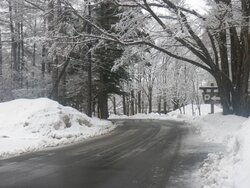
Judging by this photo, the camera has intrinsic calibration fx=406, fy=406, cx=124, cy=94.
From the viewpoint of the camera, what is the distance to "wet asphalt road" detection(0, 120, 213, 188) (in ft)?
28.5

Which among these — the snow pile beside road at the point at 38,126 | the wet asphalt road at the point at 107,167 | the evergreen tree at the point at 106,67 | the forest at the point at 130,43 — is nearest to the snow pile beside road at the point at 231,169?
the wet asphalt road at the point at 107,167

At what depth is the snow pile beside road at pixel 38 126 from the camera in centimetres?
1572

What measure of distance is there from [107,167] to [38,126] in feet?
27.6

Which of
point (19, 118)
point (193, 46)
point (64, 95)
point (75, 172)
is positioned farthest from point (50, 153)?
point (64, 95)

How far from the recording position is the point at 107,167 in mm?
10578

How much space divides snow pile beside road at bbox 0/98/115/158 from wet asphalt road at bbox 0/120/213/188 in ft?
5.25

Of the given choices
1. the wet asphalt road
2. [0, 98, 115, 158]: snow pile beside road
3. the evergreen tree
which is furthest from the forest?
the wet asphalt road

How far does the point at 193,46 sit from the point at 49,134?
32.6 feet

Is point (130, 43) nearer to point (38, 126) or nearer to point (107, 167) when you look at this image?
point (38, 126)

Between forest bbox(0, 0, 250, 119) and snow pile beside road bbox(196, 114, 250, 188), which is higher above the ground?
forest bbox(0, 0, 250, 119)

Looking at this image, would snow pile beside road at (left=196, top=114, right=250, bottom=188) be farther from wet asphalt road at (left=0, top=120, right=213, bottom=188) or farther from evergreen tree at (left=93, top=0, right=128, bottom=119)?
evergreen tree at (left=93, top=0, right=128, bottom=119)

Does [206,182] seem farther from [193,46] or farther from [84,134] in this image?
[193,46]

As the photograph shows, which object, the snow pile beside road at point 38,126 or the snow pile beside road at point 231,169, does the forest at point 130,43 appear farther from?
the snow pile beside road at point 231,169

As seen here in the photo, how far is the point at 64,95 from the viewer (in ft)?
114
